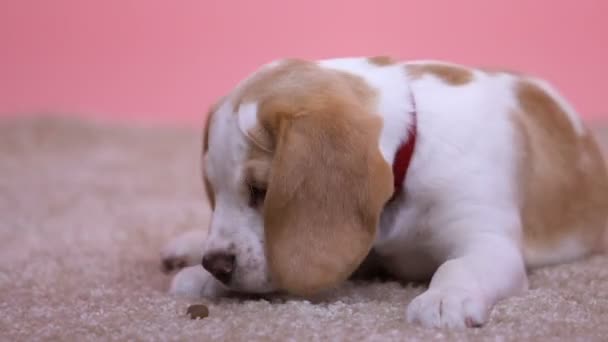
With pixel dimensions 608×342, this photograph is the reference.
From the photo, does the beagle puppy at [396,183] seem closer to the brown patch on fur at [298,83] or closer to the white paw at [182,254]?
the brown patch on fur at [298,83]

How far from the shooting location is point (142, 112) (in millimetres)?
5488

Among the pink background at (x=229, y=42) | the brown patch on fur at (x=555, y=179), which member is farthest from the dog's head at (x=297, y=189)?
the pink background at (x=229, y=42)

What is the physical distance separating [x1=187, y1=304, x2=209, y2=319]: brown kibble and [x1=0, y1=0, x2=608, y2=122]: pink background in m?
3.52

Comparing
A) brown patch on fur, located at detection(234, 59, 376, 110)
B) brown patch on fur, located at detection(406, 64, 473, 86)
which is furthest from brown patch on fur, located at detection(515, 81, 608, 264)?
brown patch on fur, located at detection(234, 59, 376, 110)

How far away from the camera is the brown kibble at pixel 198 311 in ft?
5.30

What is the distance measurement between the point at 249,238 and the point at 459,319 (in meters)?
0.45

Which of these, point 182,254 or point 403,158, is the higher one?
point 403,158

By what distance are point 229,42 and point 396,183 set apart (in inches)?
144

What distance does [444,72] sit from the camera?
205 cm

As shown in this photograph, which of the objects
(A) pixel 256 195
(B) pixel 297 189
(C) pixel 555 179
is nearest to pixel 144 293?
(A) pixel 256 195

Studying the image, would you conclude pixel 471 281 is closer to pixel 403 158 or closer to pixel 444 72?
pixel 403 158

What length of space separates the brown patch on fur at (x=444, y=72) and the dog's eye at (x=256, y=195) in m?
0.52

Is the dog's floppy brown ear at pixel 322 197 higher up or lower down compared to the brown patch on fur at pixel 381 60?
lower down

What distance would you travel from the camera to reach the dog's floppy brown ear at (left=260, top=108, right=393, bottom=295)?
5.29 feet
